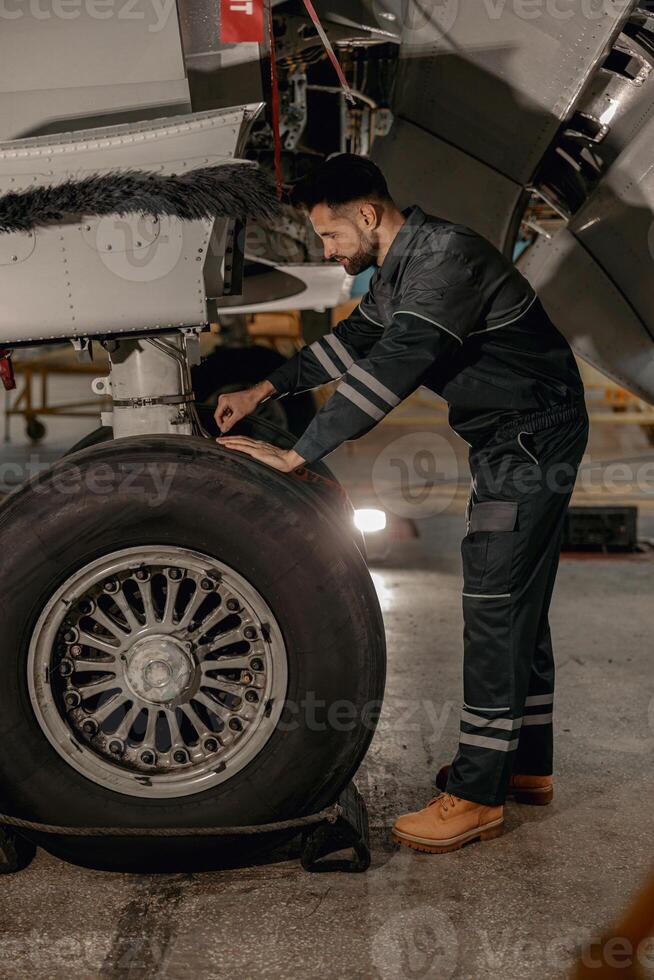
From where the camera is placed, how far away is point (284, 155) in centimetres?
447

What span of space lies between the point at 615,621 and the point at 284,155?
8.54 ft

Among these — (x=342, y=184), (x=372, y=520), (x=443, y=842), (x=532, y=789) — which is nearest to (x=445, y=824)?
(x=443, y=842)

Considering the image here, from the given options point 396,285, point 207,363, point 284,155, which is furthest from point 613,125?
point 207,363

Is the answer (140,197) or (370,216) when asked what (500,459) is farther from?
(140,197)

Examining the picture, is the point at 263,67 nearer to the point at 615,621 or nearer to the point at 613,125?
the point at 613,125

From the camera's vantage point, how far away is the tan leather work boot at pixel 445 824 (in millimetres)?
2652

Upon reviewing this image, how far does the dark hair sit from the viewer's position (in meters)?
2.62

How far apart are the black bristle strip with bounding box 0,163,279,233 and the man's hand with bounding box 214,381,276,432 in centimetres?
67

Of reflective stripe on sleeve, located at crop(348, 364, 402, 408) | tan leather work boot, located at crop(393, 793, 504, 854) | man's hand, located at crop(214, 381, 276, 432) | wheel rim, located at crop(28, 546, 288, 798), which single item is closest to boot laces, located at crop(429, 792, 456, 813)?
tan leather work boot, located at crop(393, 793, 504, 854)

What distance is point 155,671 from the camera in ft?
8.11

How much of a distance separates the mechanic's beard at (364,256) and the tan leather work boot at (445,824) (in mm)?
1447

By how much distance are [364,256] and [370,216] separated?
12 cm

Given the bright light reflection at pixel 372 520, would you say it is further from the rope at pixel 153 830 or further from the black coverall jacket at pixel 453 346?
the rope at pixel 153 830

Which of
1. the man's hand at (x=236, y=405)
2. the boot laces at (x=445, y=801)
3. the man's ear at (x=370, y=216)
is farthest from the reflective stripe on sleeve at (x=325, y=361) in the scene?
the boot laces at (x=445, y=801)
